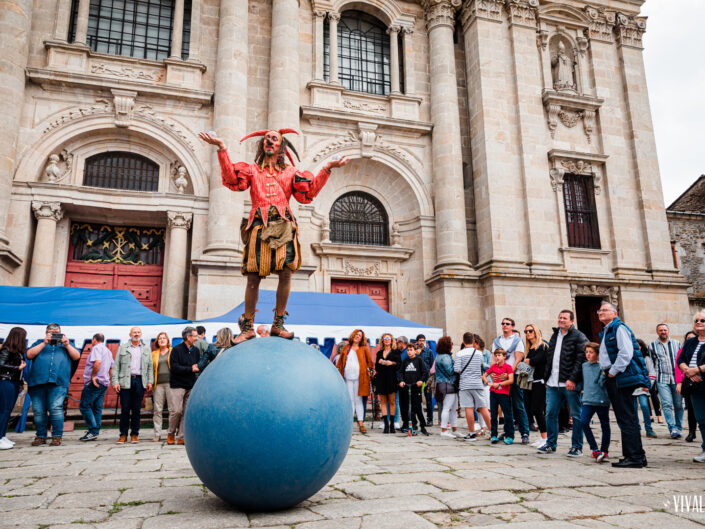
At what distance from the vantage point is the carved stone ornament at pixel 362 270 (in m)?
16.7

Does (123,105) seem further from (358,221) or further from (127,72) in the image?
(358,221)

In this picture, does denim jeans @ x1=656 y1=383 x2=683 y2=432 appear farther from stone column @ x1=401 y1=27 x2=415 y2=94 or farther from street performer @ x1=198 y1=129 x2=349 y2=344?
stone column @ x1=401 y1=27 x2=415 y2=94

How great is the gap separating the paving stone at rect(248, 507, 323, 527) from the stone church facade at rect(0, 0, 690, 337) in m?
10.2

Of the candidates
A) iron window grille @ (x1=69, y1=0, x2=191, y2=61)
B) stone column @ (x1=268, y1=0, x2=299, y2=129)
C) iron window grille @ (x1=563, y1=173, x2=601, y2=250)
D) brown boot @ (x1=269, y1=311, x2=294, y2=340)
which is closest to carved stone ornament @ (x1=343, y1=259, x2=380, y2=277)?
stone column @ (x1=268, y1=0, x2=299, y2=129)

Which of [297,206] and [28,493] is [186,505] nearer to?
[28,493]

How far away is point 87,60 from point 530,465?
15809 mm

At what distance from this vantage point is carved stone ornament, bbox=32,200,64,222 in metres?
13.8

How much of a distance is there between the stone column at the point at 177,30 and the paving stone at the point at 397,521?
1573 centimetres

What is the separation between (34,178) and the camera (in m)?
14.0

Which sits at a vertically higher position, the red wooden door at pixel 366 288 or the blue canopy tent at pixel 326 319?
the red wooden door at pixel 366 288

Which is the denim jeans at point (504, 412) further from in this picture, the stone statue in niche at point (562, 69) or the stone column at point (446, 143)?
the stone statue in niche at point (562, 69)

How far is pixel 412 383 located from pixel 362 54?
43.7 feet

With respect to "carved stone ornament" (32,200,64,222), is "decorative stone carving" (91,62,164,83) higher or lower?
higher

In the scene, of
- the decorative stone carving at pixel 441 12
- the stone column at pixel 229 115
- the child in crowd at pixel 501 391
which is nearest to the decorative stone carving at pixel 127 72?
the stone column at pixel 229 115
